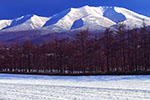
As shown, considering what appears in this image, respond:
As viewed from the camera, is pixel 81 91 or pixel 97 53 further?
pixel 97 53

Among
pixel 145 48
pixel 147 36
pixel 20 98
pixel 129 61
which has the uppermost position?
pixel 147 36

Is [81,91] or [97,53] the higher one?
[97,53]

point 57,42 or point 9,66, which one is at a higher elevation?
point 57,42

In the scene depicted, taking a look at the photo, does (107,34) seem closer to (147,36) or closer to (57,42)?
(147,36)

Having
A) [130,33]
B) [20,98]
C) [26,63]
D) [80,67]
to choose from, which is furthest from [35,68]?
[20,98]

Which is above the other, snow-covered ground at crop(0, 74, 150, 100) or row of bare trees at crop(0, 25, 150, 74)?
row of bare trees at crop(0, 25, 150, 74)

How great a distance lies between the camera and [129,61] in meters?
32.5

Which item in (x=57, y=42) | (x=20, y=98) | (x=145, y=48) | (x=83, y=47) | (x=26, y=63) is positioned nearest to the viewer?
(x=20, y=98)

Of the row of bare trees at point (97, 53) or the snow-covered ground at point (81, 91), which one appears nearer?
the snow-covered ground at point (81, 91)

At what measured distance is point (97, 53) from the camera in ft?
117

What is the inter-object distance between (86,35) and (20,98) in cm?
2641

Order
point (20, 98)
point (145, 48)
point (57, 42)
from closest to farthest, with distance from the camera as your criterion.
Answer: point (20, 98) → point (145, 48) → point (57, 42)

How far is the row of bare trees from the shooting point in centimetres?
3145

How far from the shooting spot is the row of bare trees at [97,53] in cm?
3145
